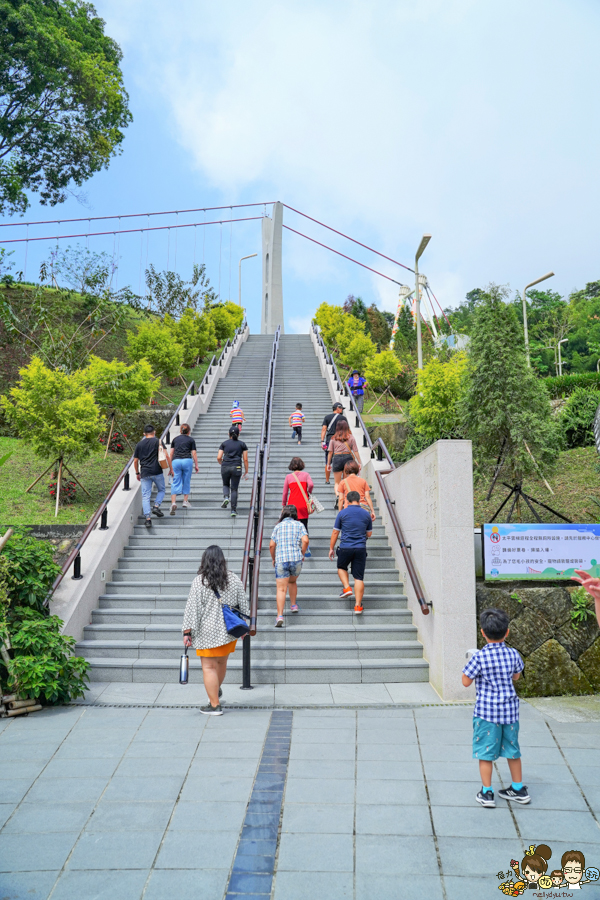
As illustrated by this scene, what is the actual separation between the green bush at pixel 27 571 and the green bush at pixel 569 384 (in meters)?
16.1

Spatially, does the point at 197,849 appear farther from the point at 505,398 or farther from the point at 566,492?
the point at 566,492

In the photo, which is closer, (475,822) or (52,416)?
(475,822)

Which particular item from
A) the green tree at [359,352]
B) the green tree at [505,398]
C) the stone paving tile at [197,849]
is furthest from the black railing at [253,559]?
the green tree at [359,352]

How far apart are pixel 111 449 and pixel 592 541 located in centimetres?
1270

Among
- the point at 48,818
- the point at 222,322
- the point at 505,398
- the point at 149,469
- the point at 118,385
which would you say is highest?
the point at 222,322

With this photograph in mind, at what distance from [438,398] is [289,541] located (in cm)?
781

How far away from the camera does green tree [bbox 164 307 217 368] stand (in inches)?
1089

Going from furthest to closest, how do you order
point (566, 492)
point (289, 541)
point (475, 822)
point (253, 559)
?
point (566, 492), point (253, 559), point (289, 541), point (475, 822)

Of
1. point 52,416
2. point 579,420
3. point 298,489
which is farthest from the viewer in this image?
point 579,420

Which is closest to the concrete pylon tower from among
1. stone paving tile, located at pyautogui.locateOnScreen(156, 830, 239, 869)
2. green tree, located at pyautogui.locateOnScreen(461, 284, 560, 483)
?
green tree, located at pyautogui.locateOnScreen(461, 284, 560, 483)

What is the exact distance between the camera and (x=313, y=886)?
11.5 ft

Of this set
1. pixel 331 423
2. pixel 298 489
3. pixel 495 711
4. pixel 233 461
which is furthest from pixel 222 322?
pixel 495 711

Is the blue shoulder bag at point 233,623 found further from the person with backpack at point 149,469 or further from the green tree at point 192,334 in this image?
the green tree at point 192,334

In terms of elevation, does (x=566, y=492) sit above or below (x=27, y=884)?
above
